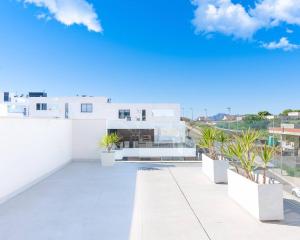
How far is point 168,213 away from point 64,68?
31.3 metres

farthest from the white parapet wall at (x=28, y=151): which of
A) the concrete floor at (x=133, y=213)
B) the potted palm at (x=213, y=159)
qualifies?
the potted palm at (x=213, y=159)

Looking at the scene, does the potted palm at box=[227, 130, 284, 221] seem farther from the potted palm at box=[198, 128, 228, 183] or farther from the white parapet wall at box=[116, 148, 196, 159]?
the white parapet wall at box=[116, 148, 196, 159]

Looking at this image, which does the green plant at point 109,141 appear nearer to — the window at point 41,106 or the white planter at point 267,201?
the white planter at point 267,201

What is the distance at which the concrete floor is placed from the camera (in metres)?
3.79

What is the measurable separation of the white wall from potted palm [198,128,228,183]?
3945 mm

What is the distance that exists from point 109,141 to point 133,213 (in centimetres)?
474

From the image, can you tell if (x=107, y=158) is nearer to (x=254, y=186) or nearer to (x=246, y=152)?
(x=246, y=152)

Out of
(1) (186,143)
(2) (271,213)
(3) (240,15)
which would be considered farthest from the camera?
(3) (240,15)

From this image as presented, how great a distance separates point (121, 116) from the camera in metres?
31.5

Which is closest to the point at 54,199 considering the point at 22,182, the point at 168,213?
the point at 22,182

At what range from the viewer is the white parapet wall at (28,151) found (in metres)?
5.49

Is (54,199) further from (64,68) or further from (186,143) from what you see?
(64,68)

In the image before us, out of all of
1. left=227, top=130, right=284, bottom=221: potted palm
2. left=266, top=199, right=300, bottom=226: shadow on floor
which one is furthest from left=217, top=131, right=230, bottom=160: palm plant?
left=266, top=199, right=300, bottom=226: shadow on floor

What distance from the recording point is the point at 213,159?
690cm
